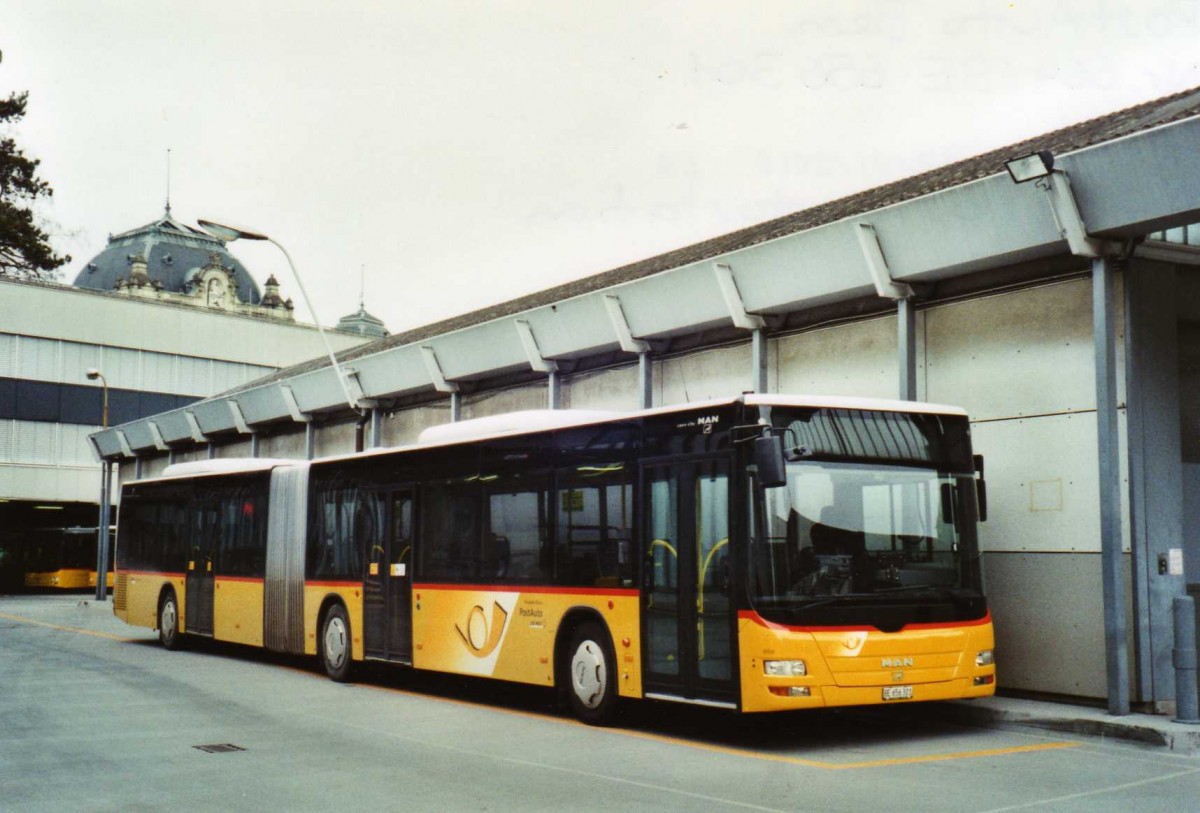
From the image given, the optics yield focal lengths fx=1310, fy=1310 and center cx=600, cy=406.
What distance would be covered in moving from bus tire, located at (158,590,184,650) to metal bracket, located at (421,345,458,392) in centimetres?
613

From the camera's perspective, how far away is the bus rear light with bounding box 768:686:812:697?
10500 millimetres

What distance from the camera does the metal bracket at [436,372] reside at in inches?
987

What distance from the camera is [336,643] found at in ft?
57.8

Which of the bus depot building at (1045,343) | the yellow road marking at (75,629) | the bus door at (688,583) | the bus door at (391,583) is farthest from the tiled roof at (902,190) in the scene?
the yellow road marking at (75,629)

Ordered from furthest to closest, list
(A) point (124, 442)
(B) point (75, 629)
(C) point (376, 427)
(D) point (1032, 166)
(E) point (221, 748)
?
1. (A) point (124, 442)
2. (B) point (75, 629)
3. (C) point (376, 427)
4. (D) point (1032, 166)
5. (E) point (221, 748)

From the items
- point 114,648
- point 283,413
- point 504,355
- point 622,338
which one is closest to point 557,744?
point 622,338

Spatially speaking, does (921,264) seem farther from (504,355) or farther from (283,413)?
(283,413)

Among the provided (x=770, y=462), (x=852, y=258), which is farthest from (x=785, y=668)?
(x=852, y=258)

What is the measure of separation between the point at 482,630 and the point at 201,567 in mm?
9291

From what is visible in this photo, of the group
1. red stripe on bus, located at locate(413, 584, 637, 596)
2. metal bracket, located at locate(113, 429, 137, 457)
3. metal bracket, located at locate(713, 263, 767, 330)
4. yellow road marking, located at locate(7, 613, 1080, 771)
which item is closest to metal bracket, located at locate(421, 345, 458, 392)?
metal bracket, located at locate(713, 263, 767, 330)

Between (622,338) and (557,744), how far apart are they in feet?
31.1

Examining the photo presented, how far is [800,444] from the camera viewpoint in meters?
11.1

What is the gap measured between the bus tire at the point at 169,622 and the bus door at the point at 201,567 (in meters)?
0.56

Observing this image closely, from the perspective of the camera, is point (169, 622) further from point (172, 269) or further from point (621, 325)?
point (172, 269)
